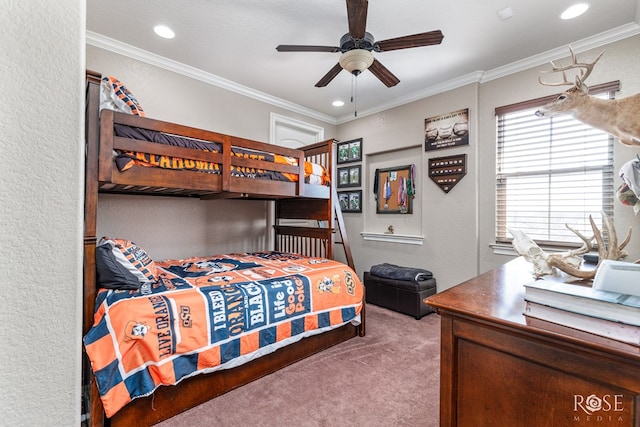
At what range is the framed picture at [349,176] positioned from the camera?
14.5 feet

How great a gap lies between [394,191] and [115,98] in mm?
3243

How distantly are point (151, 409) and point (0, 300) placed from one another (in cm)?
128

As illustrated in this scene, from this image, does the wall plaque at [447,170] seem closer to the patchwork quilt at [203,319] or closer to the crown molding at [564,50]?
the crown molding at [564,50]

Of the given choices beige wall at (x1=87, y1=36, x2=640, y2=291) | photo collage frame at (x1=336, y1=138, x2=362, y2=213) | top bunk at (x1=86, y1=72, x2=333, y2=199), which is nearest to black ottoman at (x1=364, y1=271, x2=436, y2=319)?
beige wall at (x1=87, y1=36, x2=640, y2=291)

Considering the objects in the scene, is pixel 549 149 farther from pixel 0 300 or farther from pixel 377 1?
pixel 0 300

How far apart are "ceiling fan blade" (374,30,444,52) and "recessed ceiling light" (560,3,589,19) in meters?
1.07

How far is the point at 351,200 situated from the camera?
178 inches

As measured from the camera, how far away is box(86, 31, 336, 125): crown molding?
2.61 meters

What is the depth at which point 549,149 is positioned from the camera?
109 inches

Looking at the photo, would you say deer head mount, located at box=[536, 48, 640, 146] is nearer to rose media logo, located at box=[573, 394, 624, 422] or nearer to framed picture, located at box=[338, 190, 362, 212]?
rose media logo, located at box=[573, 394, 624, 422]

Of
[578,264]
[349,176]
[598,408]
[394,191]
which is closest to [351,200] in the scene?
[349,176]

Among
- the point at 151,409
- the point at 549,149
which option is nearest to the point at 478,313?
the point at 151,409

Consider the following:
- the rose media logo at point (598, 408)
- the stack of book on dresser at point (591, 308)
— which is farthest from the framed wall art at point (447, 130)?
the rose media logo at point (598, 408)

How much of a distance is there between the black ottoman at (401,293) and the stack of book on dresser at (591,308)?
2.51 m
